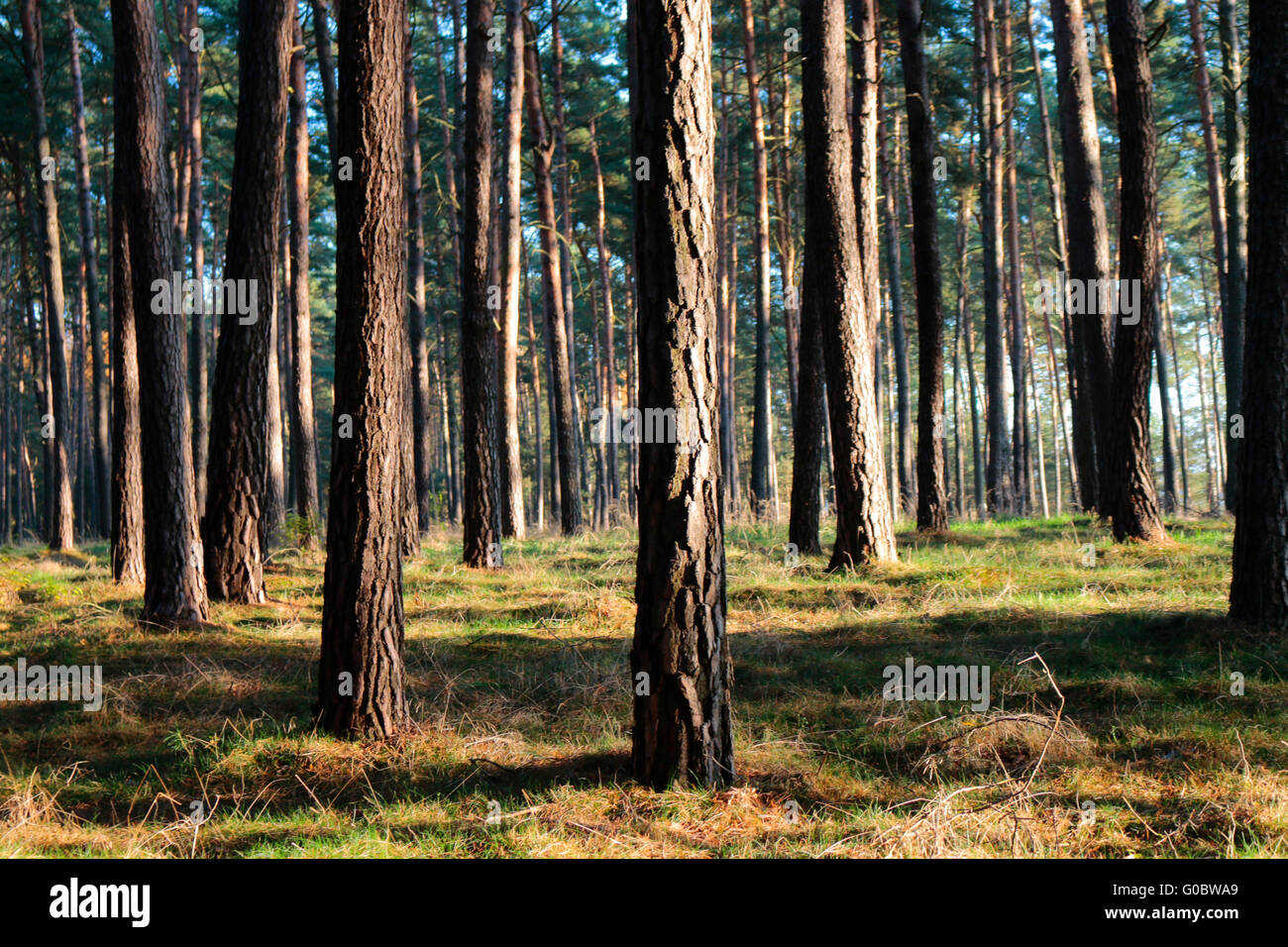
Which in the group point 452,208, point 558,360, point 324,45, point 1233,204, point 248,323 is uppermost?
point 452,208

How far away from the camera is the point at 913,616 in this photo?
7465mm

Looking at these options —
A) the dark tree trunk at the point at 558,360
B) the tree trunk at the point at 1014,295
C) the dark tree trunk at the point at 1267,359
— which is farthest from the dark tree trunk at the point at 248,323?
the tree trunk at the point at 1014,295

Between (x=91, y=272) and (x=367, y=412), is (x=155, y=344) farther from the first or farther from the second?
(x=91, y=272)

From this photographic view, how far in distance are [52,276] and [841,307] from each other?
54.6ft

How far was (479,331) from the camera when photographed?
11.2 meters

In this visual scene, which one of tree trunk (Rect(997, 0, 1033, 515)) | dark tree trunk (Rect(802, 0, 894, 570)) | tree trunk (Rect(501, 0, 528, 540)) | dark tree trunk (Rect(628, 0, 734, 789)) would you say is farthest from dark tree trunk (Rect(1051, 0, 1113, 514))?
dark tree trunk (Rect(628, 0, 734, 789))

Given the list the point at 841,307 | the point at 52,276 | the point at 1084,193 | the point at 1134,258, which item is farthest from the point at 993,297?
the point at 52,276

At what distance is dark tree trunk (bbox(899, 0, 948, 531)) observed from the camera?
1202cm

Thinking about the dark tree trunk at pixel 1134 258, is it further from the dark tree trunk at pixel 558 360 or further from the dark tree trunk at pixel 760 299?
the dark tree trunk at pixel 558 360

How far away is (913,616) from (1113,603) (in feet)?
5.39

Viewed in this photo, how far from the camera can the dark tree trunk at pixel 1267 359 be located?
19.9ft

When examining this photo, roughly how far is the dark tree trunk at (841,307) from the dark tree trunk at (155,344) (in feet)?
20.7

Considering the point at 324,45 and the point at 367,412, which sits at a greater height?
the point at 324,45
